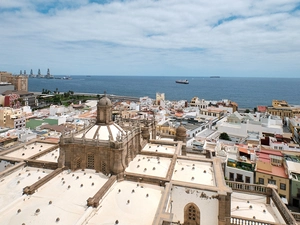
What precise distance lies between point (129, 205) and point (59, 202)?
5.10 meters

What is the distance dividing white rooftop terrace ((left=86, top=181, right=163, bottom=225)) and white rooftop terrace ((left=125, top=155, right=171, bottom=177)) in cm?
171

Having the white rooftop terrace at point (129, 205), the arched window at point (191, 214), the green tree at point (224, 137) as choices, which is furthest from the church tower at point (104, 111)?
the green tree at point (224, 137)

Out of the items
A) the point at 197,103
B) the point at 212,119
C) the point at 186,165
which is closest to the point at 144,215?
the point at 186,165

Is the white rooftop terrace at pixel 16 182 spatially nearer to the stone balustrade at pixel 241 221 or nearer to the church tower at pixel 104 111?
the church tower at pixel 104 111

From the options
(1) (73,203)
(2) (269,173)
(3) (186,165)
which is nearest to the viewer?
(1) (73,203)

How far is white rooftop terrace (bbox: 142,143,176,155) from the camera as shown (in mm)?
26781

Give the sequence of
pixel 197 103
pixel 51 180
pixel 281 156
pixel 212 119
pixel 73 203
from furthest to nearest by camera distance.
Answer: pixel 197 103
pixel 212 119
pixel 281 156
pixel 51 180
pixel 73 203

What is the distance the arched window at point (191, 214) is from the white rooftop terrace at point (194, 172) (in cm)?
210

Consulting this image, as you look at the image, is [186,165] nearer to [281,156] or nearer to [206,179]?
[206,179]

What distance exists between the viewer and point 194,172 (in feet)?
73.3

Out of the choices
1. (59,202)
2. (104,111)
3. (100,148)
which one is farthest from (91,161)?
(59,202)

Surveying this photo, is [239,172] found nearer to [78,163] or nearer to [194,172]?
[194,172]

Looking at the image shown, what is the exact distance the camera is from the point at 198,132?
58.1 m

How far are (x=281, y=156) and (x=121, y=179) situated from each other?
91.8ft
